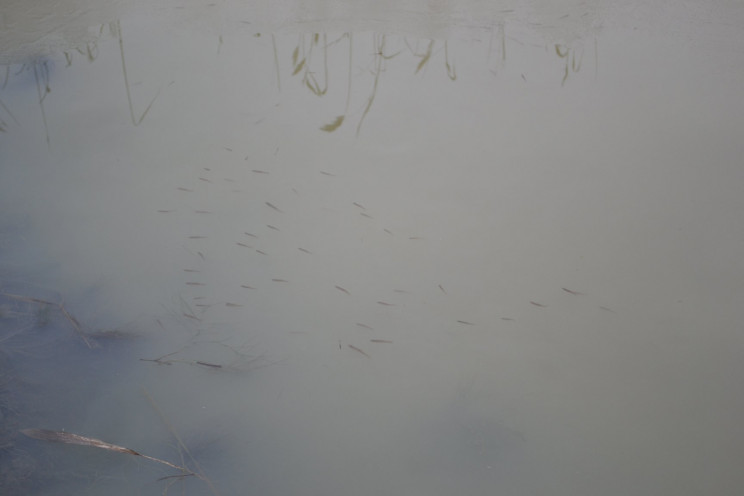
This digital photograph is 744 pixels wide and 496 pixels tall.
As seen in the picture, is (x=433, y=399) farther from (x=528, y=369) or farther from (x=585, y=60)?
(x=585, y=60)

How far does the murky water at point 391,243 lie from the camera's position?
3.58 feet

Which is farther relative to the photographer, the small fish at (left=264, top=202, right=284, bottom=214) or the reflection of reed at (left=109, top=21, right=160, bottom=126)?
the reflection of reed at (left=109, top=21, right=160, bottom=126)

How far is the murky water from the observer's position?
1.09 meters

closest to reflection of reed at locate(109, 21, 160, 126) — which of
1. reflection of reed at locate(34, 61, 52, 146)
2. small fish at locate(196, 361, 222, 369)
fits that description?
reflection of reed at locate(34, 61, 52, 146)

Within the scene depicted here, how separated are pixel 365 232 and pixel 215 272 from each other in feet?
1.23

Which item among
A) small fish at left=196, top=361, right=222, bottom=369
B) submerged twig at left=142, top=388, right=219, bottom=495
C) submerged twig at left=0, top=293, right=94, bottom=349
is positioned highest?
submerged twig at left=0, top=293, right=94, bottom=349

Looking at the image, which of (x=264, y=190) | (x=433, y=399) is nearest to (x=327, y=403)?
(x=433, y=399)

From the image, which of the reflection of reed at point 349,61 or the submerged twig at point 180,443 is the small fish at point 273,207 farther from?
the submerged twig at point 180,443

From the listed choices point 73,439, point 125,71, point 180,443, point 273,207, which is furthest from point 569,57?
point 73,439

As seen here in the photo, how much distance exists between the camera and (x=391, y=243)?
1449mm

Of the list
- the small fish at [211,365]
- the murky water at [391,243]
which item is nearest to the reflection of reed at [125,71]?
the murky water at [391,243]

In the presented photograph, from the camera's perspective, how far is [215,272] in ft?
4.58

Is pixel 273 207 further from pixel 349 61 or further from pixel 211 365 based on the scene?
pixel 349 61

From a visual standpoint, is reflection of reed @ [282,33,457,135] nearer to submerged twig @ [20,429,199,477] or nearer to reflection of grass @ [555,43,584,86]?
reflection of grass @ [555,43,584,86]
